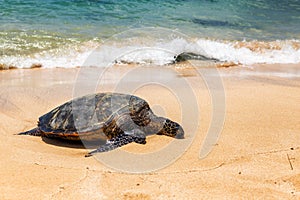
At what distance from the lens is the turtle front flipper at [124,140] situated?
4676mm

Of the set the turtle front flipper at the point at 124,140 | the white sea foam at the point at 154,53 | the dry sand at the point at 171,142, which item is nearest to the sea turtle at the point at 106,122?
the turtle front flipper at the point at 124,140

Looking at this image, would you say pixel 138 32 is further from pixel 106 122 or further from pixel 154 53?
pixel 106 122

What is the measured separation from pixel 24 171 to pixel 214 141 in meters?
2.21

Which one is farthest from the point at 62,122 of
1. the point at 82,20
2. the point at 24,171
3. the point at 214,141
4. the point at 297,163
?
the point at 82,20

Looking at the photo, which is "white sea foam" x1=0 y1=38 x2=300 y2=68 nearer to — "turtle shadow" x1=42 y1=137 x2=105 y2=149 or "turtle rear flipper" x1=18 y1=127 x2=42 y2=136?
"turtle rear flipper" x1=18 y1=127 x2=42 y2=136

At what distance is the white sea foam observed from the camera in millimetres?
9266

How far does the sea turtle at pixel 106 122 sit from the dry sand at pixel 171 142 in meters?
0.15

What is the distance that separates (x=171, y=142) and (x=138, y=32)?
8.52m

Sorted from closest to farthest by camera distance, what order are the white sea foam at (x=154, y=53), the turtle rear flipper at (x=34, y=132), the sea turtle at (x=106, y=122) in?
the sea turtle at (x=106, y=122), the turtle rear flipper at (x=34, y=132), the white sea foam at (x=154, y=53)

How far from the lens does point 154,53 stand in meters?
10.3

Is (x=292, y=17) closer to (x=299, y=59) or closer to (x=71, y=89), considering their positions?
(x=299, y=59)

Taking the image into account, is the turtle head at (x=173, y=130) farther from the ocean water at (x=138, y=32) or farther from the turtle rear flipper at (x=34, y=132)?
the ocean water at (x=138, y=32)

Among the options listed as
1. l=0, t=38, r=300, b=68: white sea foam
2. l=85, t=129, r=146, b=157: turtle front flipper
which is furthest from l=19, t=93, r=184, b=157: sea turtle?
l=0, t=38, r=300, b=68: white sea foam

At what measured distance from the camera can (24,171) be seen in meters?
3.72
